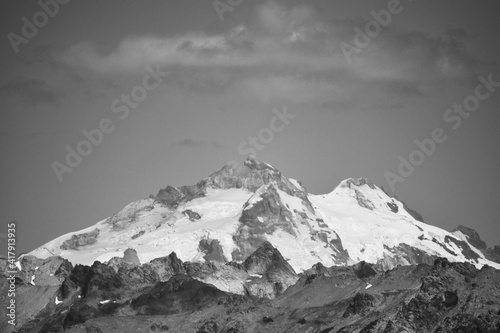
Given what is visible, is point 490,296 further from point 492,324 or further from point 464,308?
point 492,324

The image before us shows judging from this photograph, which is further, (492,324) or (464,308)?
(464,308)

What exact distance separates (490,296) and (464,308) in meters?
6.15

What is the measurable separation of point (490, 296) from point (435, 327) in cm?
1161

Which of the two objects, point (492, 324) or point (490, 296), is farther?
point (490, 296)

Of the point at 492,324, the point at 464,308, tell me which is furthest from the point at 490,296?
the point at 492,324

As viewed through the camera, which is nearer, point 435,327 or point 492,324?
point 492,324

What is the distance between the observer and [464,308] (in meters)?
195

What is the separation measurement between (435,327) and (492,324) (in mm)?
21972

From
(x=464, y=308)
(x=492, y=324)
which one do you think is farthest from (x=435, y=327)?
(x=492, y=324)

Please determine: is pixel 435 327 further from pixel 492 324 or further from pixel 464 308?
pixel 492 324

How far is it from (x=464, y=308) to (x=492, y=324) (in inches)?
705

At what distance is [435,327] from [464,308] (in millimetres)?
6850

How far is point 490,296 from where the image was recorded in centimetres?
19788
